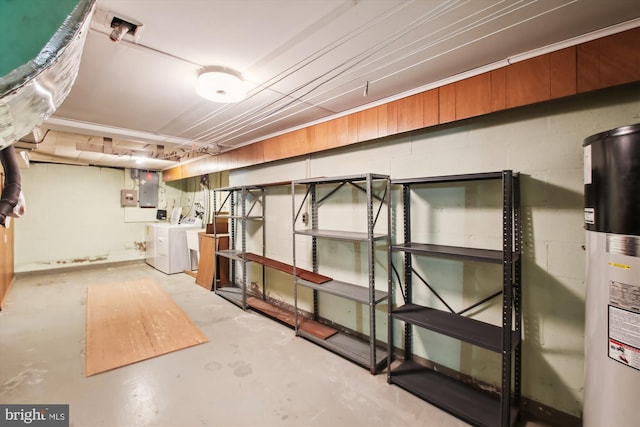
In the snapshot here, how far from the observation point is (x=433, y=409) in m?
1.81

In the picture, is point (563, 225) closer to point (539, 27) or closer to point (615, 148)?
point (615, 148)

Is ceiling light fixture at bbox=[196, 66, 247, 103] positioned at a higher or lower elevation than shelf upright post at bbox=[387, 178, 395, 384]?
higher

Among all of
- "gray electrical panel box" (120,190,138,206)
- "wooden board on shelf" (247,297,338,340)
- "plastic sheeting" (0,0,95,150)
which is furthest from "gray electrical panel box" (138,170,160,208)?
"plastic sheeting" (0,0,95,150)

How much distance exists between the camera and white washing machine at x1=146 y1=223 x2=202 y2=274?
5391 millimetres

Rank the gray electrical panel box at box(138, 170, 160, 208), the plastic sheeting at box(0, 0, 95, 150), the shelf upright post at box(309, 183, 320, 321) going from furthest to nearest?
the gray electrical panel box at box(138, 170, 160, 208) → the shelf upright post at box(309, 183, 320, 321) → the plastic sheeting at box(0, 0, 95, 150)

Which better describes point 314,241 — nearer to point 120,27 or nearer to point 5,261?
point 120,27

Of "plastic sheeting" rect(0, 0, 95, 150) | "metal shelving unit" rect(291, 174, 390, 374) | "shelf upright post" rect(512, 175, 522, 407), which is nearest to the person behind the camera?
"plastic sheeting" rect(0, 0, 95, 150)

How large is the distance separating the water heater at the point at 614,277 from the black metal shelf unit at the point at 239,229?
10.5 feet

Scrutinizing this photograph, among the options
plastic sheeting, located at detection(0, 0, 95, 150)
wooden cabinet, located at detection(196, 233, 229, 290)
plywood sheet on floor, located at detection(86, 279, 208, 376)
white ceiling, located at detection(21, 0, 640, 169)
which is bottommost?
plywood sheet on floor, located at detection(86, 279, 208, 376)

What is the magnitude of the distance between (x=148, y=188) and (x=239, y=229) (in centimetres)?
364

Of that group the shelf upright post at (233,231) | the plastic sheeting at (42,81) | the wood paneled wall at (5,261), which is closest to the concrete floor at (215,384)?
the wood paneled wall at (5,261)

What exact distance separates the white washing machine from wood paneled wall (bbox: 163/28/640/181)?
386 cm

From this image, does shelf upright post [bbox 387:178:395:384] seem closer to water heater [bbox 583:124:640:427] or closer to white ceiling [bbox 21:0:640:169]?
white ceiling [bbox 21:0:640:169]

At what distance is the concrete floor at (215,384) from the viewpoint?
5.76 ft
